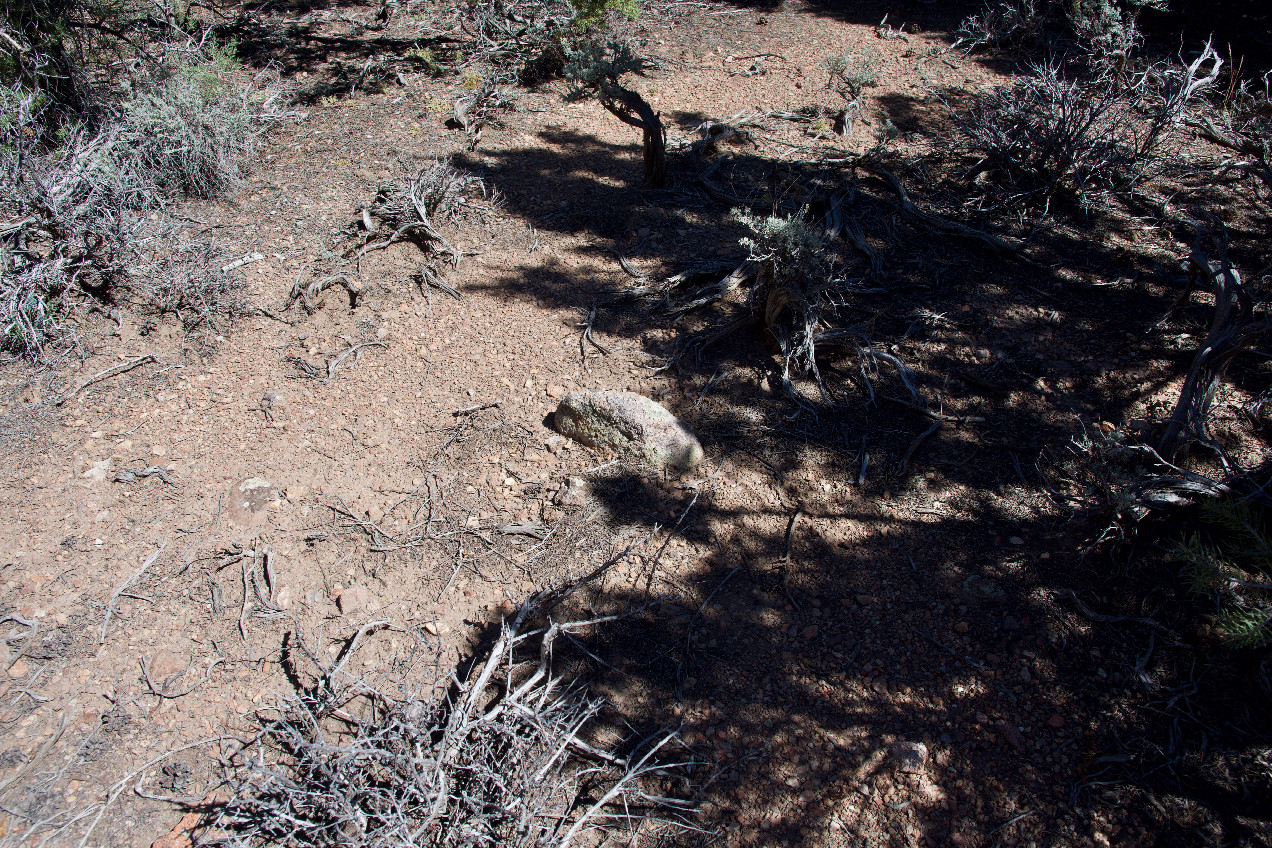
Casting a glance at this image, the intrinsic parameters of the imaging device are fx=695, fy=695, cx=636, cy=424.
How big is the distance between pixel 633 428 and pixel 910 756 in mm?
1543

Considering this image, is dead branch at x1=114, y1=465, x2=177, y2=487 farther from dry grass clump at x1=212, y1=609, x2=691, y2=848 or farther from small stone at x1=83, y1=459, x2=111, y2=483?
dry grass clump at x1=212, y1=609, x2=691, y2=848

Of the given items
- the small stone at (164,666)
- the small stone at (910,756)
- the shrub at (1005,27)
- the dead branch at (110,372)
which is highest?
the shrub at (1005,27)

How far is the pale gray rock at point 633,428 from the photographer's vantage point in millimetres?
2939

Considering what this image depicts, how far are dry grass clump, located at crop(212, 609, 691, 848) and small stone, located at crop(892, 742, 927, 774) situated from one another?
68cm

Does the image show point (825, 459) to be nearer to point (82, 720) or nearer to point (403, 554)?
point (403, 554)

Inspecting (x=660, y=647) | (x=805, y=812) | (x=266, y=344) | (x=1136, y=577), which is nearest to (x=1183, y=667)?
(x=1136, y=577)

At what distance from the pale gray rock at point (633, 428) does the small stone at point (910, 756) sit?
1.30 m

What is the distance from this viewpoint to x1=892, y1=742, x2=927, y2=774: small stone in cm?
212

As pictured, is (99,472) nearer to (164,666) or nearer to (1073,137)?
(164,666)

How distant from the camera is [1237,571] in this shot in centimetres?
204

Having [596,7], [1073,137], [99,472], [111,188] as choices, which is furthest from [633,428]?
[111,188]

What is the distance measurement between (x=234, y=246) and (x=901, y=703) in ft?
13.8

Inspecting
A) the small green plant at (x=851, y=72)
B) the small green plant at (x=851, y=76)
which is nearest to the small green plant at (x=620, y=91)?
the small green plant at (x=851, y=76)

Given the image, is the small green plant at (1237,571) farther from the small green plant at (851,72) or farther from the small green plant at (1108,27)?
the small green plant at (851,72)
